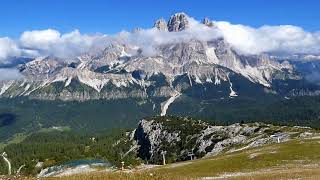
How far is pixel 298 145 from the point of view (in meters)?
100

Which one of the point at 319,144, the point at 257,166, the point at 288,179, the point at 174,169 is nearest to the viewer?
the point at 288,179

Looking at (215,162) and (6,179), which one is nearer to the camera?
(6,179)

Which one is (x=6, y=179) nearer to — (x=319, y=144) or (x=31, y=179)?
(x=31, y=179)

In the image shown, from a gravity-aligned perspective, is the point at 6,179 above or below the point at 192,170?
above

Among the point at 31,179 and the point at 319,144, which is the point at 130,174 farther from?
the point at 319,144

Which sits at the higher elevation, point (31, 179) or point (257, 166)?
point (31, 179)

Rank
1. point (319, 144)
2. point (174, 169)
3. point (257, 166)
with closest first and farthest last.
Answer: point (257, 166) → point (174, 169) → point (319, 144)

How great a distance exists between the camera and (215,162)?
291 ft

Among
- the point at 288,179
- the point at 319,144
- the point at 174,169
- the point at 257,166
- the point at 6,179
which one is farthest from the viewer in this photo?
the point at 319,144

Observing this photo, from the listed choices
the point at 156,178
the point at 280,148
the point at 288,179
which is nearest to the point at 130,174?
the point at 156,178

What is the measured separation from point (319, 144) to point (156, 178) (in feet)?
235

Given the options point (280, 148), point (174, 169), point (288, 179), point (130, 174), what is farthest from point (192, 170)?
point (130, 174)

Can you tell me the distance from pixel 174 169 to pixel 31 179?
184 ft

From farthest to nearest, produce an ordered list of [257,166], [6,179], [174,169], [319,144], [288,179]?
1. [319,144]
2. [174,169]
3. [257,166]
4. [288,179]
5. [6,179]
